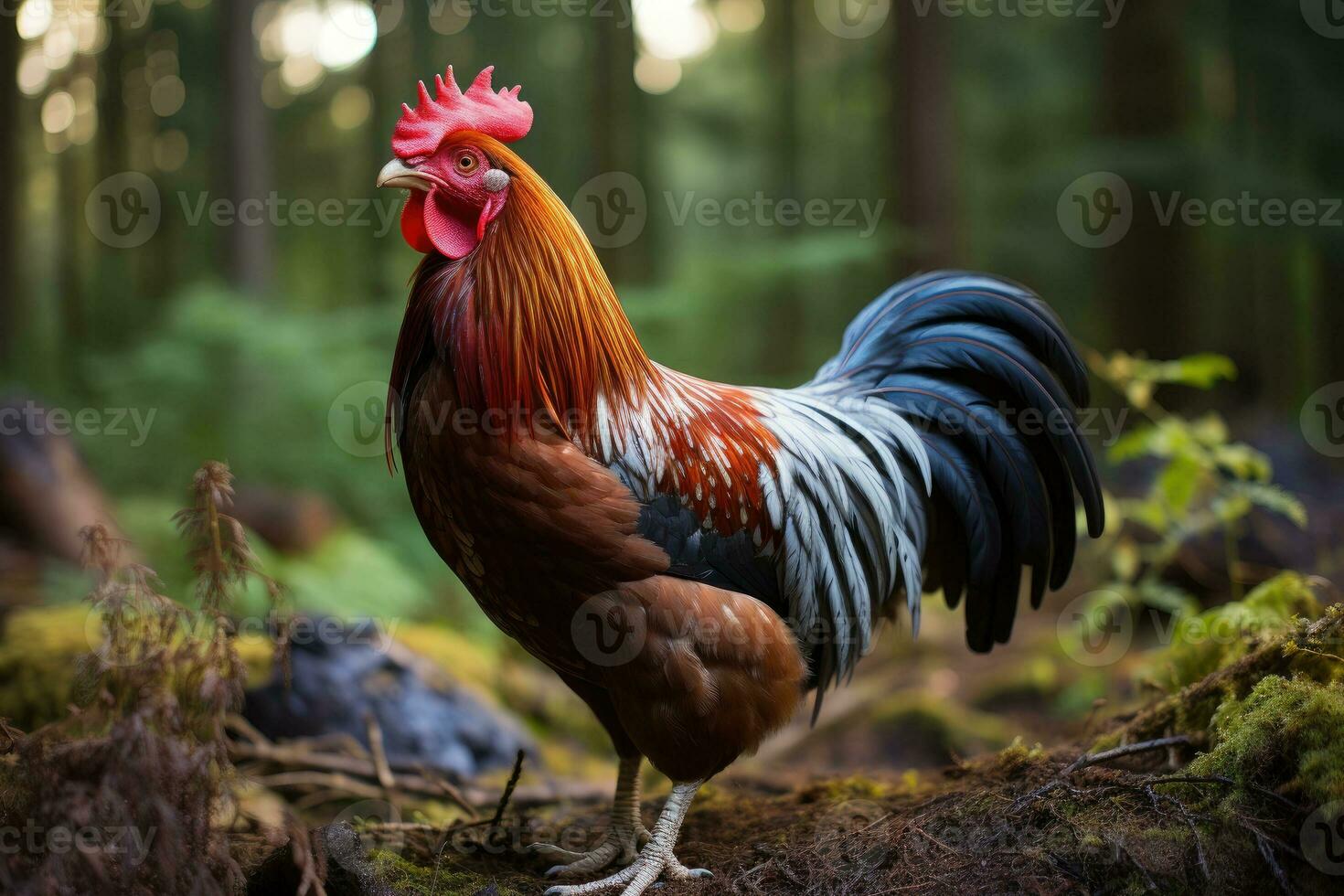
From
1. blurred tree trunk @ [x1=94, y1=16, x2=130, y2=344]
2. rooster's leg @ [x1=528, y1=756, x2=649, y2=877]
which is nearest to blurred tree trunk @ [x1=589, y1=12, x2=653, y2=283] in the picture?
blurred tree trunk @ [x1=94, y1=16, x2=130, y2=344]

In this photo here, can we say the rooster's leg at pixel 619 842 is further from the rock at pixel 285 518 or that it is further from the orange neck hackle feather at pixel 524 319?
the rock at pixel 285 518

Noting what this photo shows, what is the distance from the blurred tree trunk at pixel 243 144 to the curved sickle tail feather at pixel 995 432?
27.1 ft

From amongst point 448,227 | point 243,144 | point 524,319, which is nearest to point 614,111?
point 243,144

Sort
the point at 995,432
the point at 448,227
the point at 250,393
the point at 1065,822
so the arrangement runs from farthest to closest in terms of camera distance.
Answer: the point at 250,393 < the point at 995,432 < the point at 448,227 < the point at 1065,822

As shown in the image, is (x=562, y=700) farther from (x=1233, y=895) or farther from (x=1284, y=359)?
(x=1284, y=359)

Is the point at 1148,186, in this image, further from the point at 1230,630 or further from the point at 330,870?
the point at 330,870

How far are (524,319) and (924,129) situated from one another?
307 inches

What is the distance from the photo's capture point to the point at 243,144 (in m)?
10.2

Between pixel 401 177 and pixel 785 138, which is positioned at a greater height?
pixel 785 138

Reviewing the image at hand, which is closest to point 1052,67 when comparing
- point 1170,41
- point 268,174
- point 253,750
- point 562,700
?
point 1170,41

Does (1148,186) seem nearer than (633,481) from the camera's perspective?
No

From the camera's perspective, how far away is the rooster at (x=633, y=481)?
2838mm

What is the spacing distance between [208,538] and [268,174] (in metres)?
9.42

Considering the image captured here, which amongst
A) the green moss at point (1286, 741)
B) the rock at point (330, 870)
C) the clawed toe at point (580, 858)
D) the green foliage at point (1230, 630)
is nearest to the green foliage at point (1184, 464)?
the green foliage at point (1230, 630)
